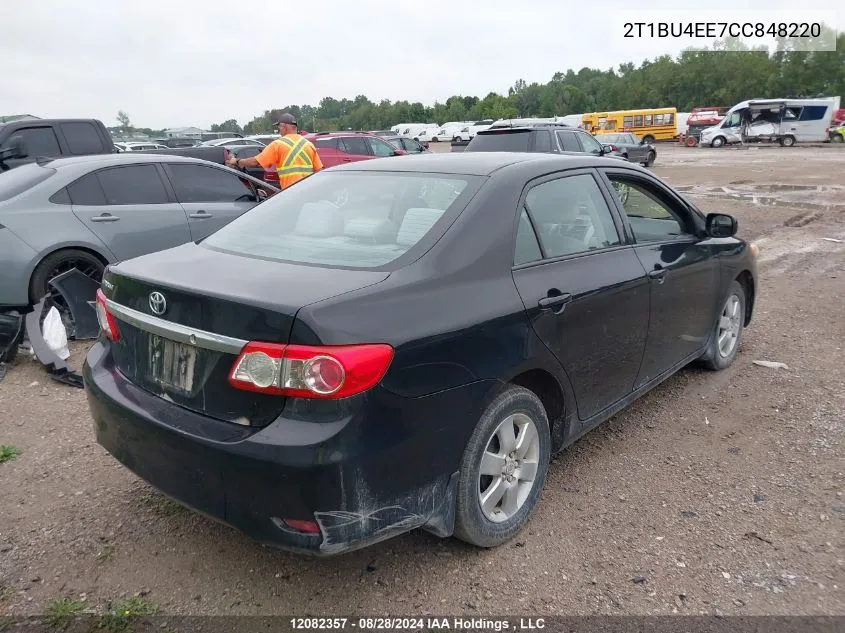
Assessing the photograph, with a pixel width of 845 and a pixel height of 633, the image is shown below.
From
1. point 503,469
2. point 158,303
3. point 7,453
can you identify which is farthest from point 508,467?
point 7,453

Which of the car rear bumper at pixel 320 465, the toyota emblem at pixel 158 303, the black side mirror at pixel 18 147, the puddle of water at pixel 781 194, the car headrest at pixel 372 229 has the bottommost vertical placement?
the puddle of water at pixel 781 194

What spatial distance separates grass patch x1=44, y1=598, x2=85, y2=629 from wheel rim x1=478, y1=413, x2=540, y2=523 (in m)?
1.58

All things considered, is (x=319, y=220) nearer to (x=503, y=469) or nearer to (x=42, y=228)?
(x=503, y=469)

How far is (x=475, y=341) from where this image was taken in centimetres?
252

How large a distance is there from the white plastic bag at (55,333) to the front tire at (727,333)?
184 inches

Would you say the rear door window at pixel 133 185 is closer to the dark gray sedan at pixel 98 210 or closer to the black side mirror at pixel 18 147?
the dark gray sedan at pixel 98 210

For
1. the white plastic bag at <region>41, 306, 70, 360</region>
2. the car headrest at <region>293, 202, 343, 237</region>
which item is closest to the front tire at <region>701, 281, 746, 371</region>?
the car headrest at <region>293, 202, 343, 237</region>

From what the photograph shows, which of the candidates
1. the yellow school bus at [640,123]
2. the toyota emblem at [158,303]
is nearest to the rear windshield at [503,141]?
the toyota emblem at [158,303]

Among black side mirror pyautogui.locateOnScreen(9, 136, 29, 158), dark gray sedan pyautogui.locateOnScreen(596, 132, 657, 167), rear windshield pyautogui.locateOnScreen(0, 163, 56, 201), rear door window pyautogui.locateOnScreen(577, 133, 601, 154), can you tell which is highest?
black side mirror pyautogui.locateOnScreen(9, 136, 29, 158)

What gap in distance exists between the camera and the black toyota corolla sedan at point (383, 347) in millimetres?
2188

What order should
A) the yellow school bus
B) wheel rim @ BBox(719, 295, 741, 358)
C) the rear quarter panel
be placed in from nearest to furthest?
wheel rim @ BBox(719, 295, 741, 358), the rear quarter panel, the yellow school bus

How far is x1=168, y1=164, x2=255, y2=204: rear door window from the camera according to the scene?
21.5 feet

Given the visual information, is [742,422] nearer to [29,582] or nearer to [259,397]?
[259,397]

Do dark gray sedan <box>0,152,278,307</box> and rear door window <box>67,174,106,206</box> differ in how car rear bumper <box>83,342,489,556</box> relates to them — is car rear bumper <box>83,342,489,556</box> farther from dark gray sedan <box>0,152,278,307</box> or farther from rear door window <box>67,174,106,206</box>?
rear door window <box>67,174,106,206</box>
